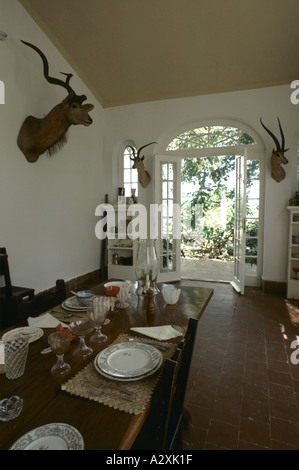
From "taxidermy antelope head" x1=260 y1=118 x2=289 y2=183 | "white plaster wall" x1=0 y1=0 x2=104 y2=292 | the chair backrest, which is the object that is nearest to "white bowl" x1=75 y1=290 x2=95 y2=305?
the chair backrest

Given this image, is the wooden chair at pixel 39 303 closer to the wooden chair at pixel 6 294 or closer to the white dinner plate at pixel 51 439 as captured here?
the white dinner plate at pixel 51 439

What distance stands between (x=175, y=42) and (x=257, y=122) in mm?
1766

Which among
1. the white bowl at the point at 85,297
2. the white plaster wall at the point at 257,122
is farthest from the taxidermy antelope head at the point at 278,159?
the white bowl at the point at 85,297

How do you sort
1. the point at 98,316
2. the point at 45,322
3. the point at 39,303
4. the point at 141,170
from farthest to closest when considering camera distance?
the point at 141,170
the point at 39,303
the point at 45,322
the point at 98,316

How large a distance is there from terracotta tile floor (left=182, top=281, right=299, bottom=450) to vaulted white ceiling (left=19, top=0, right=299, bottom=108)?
366cm

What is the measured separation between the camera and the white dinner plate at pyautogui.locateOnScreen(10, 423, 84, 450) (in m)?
0.69

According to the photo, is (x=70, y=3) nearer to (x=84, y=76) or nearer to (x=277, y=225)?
(x=84, y=76)

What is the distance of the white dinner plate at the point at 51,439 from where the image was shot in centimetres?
69

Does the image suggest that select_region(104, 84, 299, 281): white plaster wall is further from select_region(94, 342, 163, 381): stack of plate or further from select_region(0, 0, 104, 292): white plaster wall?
select_region(94, 342, 163, 381): stack of plate

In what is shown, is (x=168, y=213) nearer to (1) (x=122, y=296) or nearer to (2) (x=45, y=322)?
(1) (x=122, y=296)

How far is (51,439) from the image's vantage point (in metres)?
0.71

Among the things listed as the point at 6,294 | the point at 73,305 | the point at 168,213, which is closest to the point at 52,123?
the point at 6,294

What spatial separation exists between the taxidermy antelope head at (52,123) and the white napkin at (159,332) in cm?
286

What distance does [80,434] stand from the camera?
724mm
